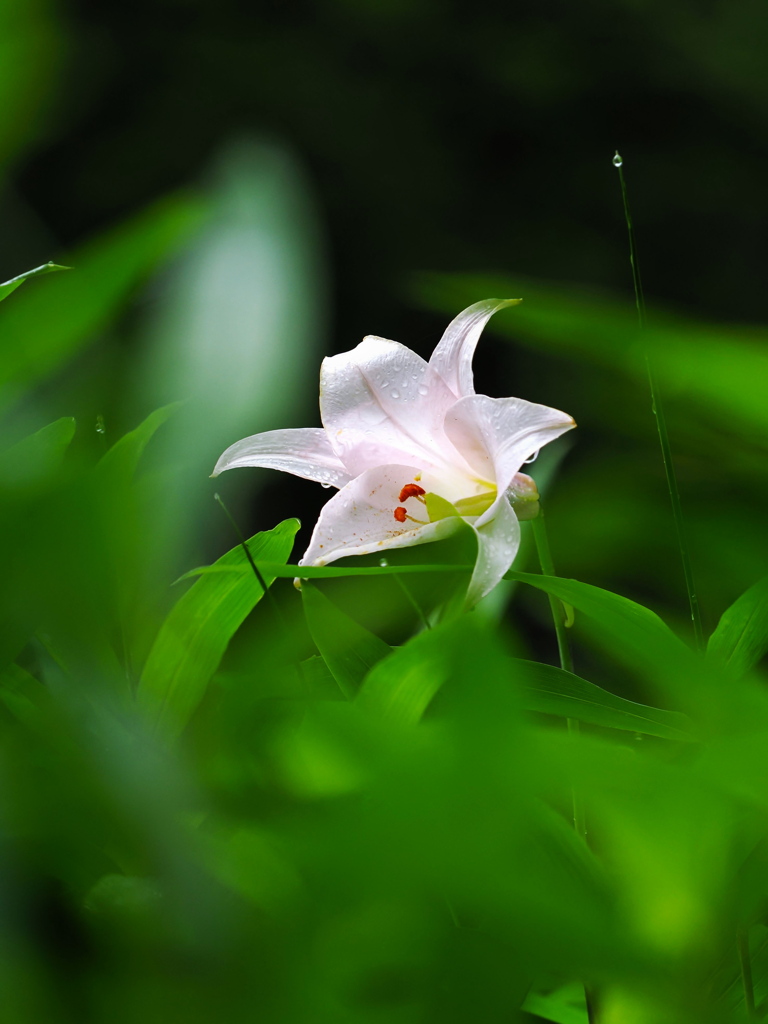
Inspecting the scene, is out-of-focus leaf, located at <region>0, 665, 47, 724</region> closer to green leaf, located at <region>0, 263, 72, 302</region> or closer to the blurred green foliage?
the blurred green foliage

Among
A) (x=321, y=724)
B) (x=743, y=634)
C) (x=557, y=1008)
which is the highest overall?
(x=321, y=724)

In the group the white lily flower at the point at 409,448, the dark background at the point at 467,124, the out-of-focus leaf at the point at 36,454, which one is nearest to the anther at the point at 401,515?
the white lily flower at the point at 409,448

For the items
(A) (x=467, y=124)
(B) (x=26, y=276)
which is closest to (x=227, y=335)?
(B) (x=26, y=276)

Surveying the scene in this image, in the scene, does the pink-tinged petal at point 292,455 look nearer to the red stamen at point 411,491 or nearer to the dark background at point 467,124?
the red stamen at point 411,491

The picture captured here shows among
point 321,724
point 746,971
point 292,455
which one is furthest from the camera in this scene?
point 292,455

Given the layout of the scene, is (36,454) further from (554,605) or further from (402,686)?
(554,605)

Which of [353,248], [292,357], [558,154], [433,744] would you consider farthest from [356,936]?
[558,154]

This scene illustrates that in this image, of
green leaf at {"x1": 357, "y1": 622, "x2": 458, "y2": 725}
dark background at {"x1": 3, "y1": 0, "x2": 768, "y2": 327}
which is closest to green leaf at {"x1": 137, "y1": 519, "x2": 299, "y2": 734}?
green leaf at {"x1": 357, "y1": 622, "x2": 458, "y2": 725}
